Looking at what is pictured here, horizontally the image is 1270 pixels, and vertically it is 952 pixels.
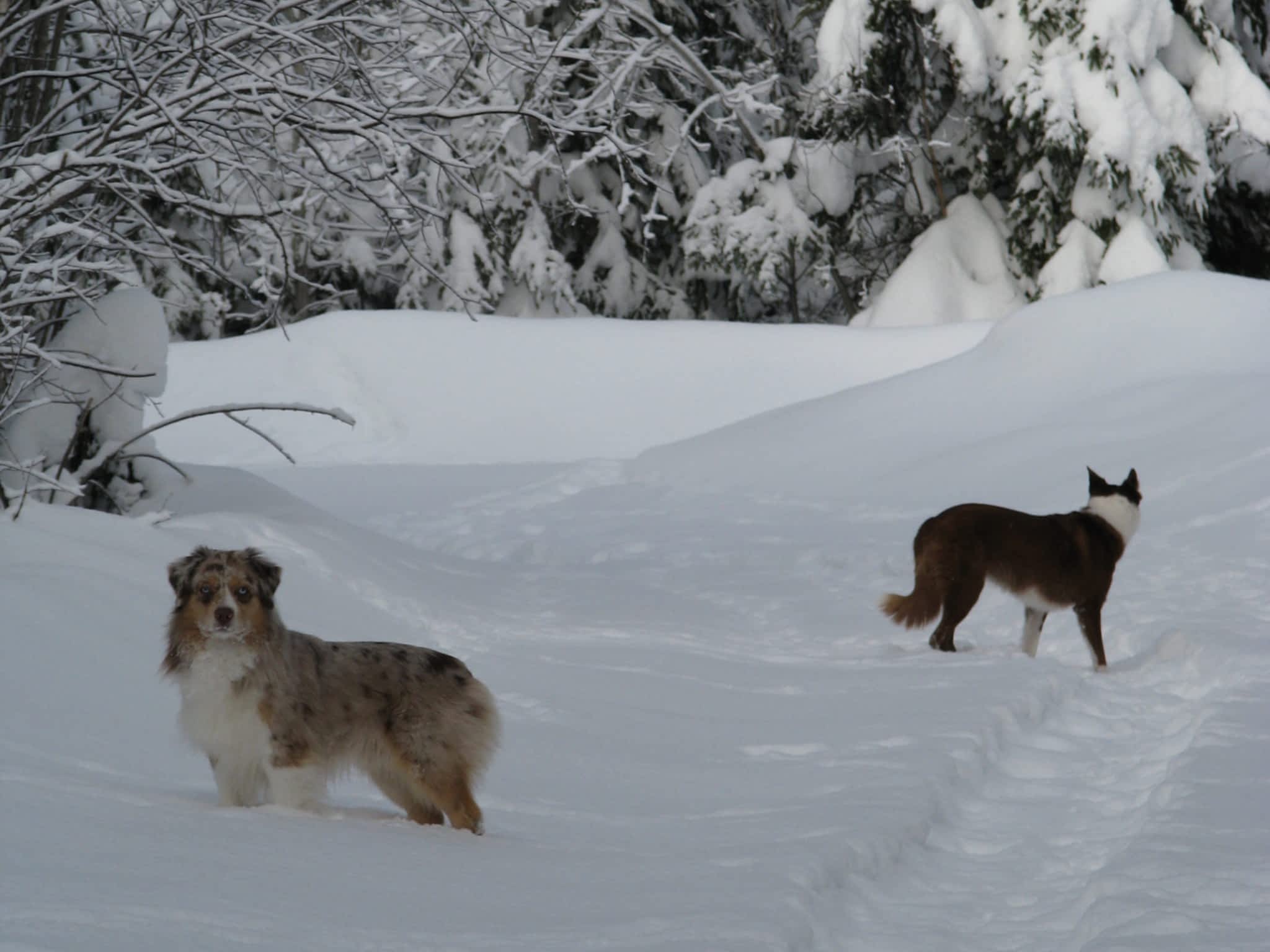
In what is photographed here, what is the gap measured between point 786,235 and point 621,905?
71.4ft

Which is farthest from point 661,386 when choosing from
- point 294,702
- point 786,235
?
point 294,702

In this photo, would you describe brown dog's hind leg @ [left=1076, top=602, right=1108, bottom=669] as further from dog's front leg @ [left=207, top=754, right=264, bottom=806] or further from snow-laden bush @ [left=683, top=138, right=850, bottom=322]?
snow-laden bush @ [left=683, top=138, right=850, bottom=322]

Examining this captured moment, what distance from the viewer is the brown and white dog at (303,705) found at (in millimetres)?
4289

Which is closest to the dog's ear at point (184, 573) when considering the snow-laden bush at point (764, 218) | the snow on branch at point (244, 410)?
the snow on branch at point (244, 410)

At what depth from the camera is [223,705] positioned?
14.0ft

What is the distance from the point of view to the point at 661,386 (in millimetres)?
18484

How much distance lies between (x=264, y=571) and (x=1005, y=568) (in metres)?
5.26

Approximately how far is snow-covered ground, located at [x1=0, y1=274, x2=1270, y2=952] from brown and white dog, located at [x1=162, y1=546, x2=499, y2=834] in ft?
0.46

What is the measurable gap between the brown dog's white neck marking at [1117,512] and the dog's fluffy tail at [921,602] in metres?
1.16

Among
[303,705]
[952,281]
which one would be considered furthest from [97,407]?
[952,281]

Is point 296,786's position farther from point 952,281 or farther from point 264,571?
point 952,281

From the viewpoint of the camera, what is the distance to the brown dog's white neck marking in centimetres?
884

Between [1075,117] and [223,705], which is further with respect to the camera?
[1075,117]

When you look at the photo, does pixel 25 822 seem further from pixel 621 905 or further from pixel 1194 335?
pixel 1194 335
